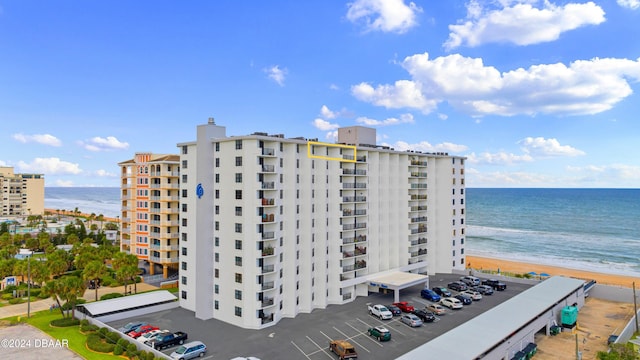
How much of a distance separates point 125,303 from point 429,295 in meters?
39.0

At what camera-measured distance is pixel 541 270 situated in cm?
8700

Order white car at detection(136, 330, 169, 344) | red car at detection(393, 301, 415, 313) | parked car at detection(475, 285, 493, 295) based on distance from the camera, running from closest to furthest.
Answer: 1. white car at detection(136, 330, 169, 344)
2. red car at detection(393, 301, 415, 313)
3. parked car at detection(475, 285, 493, 295)

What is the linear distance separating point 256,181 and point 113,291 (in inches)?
1333

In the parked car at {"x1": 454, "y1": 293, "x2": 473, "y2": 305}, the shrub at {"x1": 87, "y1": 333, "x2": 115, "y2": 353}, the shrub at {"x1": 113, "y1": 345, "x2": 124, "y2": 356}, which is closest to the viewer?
the shrub at {"x1": 113, "y1": 345, "x2": 124, "y2": 356}

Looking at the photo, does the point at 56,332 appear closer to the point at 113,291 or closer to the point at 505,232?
the point at 113,291

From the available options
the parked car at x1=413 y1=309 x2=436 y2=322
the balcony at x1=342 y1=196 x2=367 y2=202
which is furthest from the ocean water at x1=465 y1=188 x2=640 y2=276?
the balcony at x1=342 y1=196 x2=367 y2=202

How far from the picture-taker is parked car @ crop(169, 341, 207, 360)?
34344 millimetres

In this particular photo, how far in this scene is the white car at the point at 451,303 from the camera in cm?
4969

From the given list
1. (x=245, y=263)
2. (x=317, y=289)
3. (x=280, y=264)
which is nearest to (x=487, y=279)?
Result: (x=317, y=289)

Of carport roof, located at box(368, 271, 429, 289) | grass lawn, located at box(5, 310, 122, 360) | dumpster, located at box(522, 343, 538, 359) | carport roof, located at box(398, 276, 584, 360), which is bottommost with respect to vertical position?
dumpster, located at box(522, 343, 538, 359)

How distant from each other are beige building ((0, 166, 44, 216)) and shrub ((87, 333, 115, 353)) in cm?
15938

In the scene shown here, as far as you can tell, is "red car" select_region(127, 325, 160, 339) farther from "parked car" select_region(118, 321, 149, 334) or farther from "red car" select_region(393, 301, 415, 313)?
"red car" select_region(393, 301, 415, 313)

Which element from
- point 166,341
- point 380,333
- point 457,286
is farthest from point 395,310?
point 166,341

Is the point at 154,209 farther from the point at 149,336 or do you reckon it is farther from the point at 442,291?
the point at 442,291
